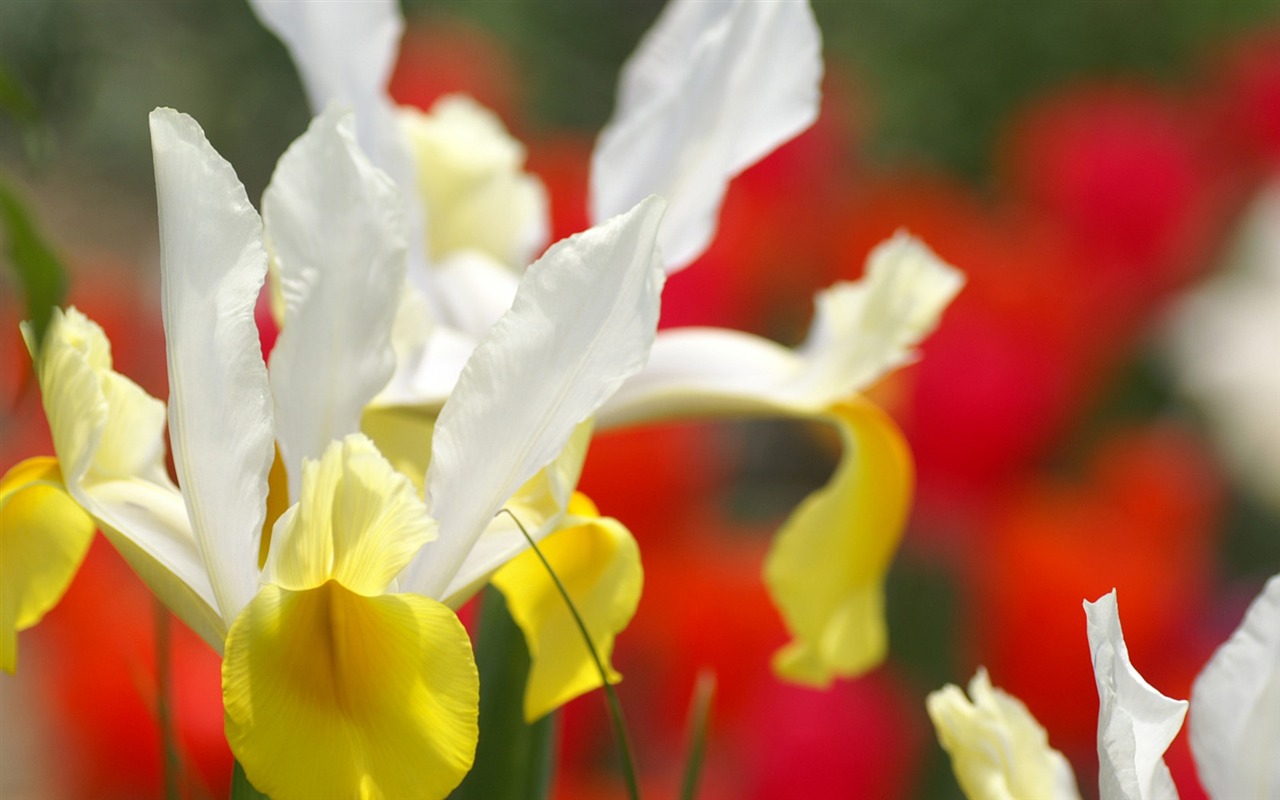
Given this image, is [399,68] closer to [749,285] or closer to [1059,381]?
[749,285]

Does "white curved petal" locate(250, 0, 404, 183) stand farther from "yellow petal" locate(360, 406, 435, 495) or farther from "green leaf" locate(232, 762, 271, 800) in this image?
"green leaf" locate(232, 762, 271, 800)

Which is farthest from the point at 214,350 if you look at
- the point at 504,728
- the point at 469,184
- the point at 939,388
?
the point at 939,388

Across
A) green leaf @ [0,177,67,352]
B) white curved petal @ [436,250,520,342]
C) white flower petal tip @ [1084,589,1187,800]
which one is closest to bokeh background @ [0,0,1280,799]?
green leaf @ [0,177,67,352]

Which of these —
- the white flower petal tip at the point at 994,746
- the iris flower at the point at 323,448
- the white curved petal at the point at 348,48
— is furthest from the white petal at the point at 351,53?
the white flower petal tip at the point at 994,746

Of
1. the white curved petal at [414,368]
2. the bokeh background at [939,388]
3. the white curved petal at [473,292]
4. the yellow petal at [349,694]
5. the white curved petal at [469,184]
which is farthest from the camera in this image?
the bokeh background at [939,388]

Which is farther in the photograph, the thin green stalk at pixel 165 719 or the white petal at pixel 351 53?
the white petal at pixel 351 53

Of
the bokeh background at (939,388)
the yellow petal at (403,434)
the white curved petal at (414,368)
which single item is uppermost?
the white curved petal at (414,368)

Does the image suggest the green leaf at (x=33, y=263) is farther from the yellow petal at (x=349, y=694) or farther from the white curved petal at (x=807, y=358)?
the white curved petal at (x=807, y=358)
